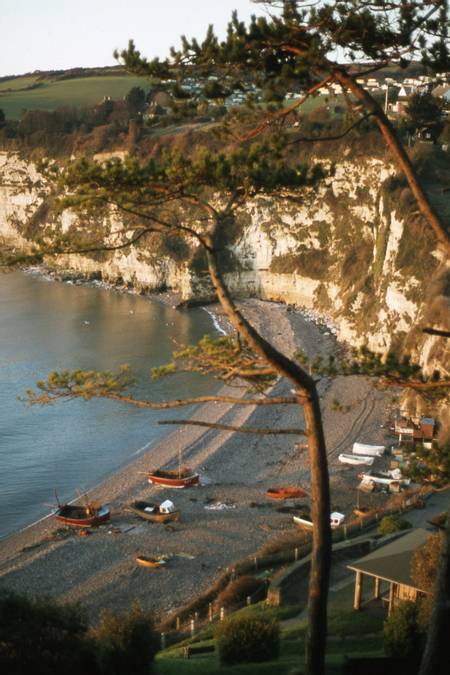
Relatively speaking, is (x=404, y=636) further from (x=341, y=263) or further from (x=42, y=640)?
(x=341, y=263)

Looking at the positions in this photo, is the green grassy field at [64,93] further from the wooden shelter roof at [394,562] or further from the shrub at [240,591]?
the wooden shelter roof at [394,562]

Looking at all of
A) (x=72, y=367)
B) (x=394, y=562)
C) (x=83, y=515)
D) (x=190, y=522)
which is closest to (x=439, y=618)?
(x=394, y=562)

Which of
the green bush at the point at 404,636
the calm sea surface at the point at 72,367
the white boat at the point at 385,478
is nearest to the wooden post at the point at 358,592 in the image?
the green bush at the point at 404,636

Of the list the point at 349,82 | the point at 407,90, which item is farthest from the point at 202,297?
the point at 349,82

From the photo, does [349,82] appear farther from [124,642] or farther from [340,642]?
[340,642]

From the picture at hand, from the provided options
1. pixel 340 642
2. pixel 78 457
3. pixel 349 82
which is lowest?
pixel 78 457

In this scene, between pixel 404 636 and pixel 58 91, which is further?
pixel 58 91

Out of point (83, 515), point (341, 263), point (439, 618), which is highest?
point (341, 263)
